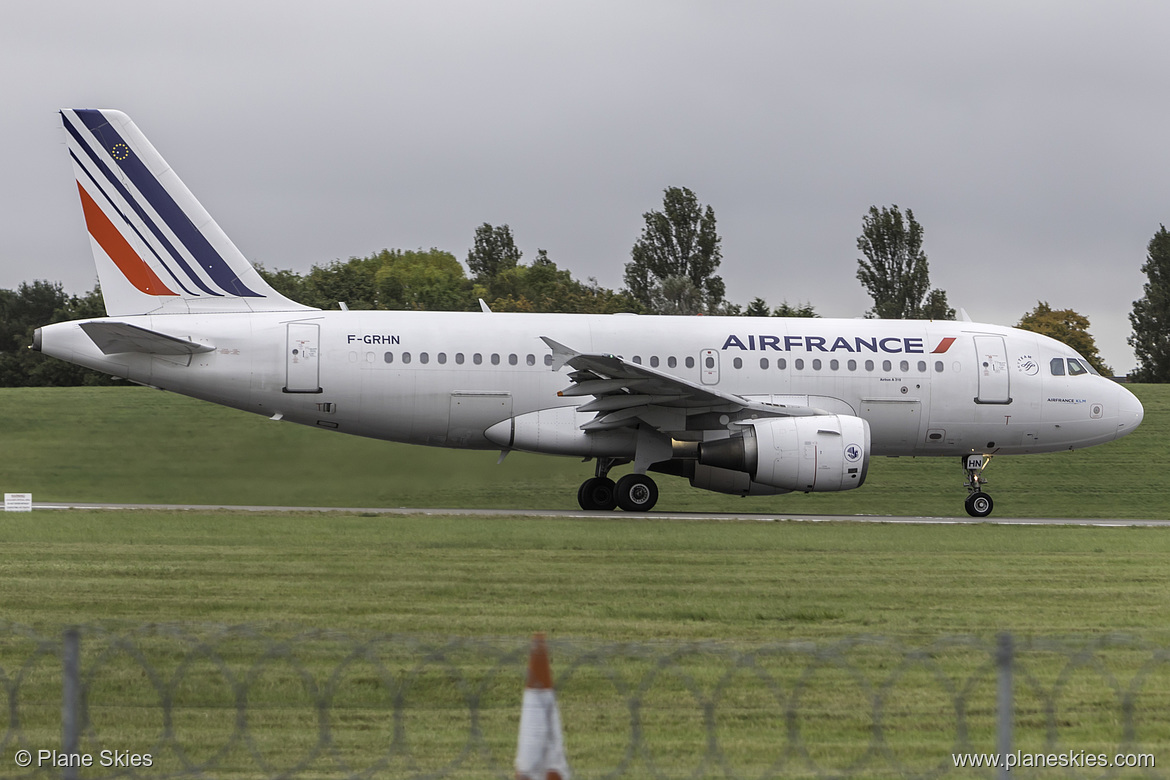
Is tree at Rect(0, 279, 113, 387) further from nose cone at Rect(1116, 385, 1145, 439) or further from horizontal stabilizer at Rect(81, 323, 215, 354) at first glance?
nose cone at Rect(1116, 385, 1145, 439)

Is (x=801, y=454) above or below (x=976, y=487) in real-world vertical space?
above

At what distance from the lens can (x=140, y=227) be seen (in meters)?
22.0

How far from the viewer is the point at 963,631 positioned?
1045 centimetres

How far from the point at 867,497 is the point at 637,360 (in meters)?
10.3

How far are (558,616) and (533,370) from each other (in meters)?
11.6

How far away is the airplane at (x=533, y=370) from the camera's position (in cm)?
2109

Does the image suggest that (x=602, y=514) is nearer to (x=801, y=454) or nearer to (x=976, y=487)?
(x=801, y=454)

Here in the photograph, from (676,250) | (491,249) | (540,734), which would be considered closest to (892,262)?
(676,250)

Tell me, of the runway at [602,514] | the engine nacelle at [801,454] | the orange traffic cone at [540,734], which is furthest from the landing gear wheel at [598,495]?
the orange traffic cone at [540,734]

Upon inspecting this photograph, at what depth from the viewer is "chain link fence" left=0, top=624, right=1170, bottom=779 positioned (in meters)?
6.56

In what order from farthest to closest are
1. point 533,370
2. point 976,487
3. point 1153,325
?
point 1153,325, point 976,487, point 533,370

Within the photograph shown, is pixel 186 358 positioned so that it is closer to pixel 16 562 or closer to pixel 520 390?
pixel 520 390

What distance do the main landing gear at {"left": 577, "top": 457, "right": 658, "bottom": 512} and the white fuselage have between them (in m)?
0.59

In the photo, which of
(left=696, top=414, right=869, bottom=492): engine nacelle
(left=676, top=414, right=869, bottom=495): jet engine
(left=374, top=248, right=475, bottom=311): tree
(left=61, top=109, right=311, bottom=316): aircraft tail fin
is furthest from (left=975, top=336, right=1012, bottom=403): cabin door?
(left=374, top=248, right=475, bottom=311): tree
